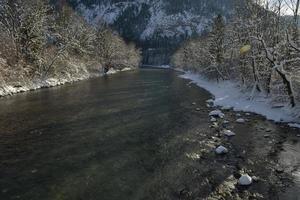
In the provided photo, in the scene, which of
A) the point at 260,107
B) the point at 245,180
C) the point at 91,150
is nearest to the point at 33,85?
the point at 91,150

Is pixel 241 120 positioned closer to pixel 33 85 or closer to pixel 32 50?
pixel 33 85

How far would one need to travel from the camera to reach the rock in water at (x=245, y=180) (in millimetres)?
11812

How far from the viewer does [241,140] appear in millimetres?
17812

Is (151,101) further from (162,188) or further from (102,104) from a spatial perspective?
(162,188)

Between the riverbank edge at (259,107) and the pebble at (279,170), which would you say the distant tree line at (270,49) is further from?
the pebble at (279,170)

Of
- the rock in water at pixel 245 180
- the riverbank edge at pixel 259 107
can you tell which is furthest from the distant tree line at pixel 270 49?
the rock in water at pixel 245 180

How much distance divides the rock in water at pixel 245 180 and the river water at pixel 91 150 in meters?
2.63

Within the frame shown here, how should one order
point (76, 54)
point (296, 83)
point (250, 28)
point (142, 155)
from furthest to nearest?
point (76, 54), point (250, 28), point (296, 83), point (142, 155)

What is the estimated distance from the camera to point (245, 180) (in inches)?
468

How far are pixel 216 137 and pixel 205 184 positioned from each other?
687cm

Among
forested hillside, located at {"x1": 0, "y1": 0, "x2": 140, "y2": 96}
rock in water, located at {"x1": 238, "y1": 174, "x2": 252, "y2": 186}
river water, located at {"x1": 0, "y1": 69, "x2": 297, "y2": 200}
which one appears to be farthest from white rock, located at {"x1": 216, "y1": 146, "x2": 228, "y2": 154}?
forested hillside, located at {"x1": 0, "y1": 0, "x2": 140, "y2": 96}

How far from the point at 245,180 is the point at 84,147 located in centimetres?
867

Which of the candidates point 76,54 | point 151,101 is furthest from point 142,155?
point 76,54

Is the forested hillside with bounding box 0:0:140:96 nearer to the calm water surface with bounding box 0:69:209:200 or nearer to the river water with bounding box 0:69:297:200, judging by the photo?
the calm water surface with bounding box 0:69:209:200
